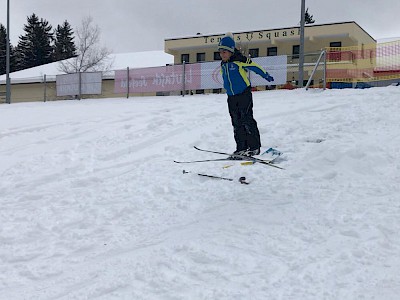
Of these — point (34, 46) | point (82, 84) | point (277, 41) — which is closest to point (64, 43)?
point (34, 46)

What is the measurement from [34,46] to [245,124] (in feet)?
217

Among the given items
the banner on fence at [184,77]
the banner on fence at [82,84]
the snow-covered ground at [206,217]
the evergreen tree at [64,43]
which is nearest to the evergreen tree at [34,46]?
the evergreen tree at [64,43]

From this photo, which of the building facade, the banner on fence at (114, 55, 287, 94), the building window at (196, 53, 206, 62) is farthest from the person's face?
the building window at (196, 53, 206, 62)

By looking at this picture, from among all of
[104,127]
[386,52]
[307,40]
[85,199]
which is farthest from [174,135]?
[307,40]

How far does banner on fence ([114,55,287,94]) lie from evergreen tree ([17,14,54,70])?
2009 inches

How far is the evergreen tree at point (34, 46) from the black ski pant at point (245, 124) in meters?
65.1

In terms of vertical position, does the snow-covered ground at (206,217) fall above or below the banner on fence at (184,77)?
below

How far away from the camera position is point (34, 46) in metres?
65.6

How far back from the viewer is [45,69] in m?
46.9

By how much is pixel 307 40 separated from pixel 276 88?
63.8 ft

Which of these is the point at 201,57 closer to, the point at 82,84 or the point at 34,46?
the point at 82,84

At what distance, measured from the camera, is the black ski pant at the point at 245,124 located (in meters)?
7.14

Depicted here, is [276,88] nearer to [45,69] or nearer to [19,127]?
[19,127]

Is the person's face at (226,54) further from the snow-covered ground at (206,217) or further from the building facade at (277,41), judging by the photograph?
the building facade at (277,41)
